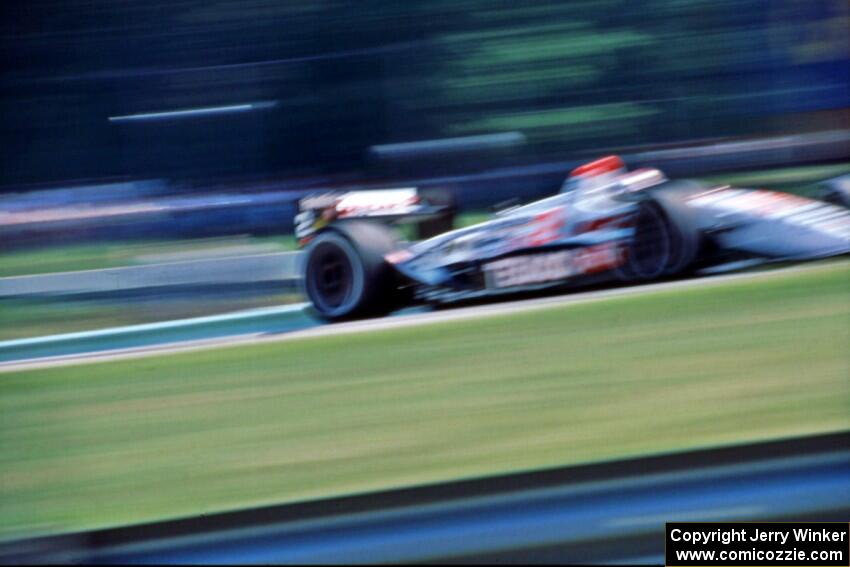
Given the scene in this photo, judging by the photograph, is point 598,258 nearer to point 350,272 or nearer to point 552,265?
point 552,265

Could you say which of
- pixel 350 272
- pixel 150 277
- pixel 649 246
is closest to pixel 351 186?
pixel 350 272

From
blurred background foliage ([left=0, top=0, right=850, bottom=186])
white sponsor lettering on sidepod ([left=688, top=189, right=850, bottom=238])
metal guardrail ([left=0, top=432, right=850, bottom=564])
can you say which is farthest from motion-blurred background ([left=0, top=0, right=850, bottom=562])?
metal guardrail ([left=0, top=432, right=850, bottom=564])

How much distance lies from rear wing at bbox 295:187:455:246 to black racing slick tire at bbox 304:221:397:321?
2.7 inches

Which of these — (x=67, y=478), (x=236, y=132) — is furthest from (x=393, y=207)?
(x=67, y=478)

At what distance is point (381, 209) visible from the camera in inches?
147

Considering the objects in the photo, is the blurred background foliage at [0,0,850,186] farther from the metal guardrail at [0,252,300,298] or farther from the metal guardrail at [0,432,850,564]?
the metal guardrail at [0,432,850,564]

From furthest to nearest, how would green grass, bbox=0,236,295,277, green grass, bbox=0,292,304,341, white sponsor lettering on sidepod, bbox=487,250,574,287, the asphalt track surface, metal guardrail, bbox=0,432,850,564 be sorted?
white sponsor lettering on sidepod, bbox=487,250,574,287, the asphalt track surface, green grass, bbox=0,292,304,341, green grass, bbox=0,236,295,277, metal guardrail, bbox=0,432,850,564

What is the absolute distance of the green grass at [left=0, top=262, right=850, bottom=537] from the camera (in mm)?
2363

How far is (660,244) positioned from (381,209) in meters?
0.97

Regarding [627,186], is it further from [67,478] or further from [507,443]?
[67,478]

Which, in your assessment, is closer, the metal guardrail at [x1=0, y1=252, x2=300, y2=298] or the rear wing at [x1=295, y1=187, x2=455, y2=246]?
the metal guardrail at [x1=0, y1=252, x2=300, y2=298]

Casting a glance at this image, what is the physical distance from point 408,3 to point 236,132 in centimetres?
56

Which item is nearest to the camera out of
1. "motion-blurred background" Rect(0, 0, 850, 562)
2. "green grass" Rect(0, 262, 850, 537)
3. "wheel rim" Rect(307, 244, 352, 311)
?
"green grass" Rect(0, 262, 850, 537)

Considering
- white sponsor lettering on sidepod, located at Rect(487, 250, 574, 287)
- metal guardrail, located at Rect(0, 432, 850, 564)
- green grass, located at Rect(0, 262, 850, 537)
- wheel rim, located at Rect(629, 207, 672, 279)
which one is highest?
wheel rim, located at Rect(629, 207, 672, 279)
